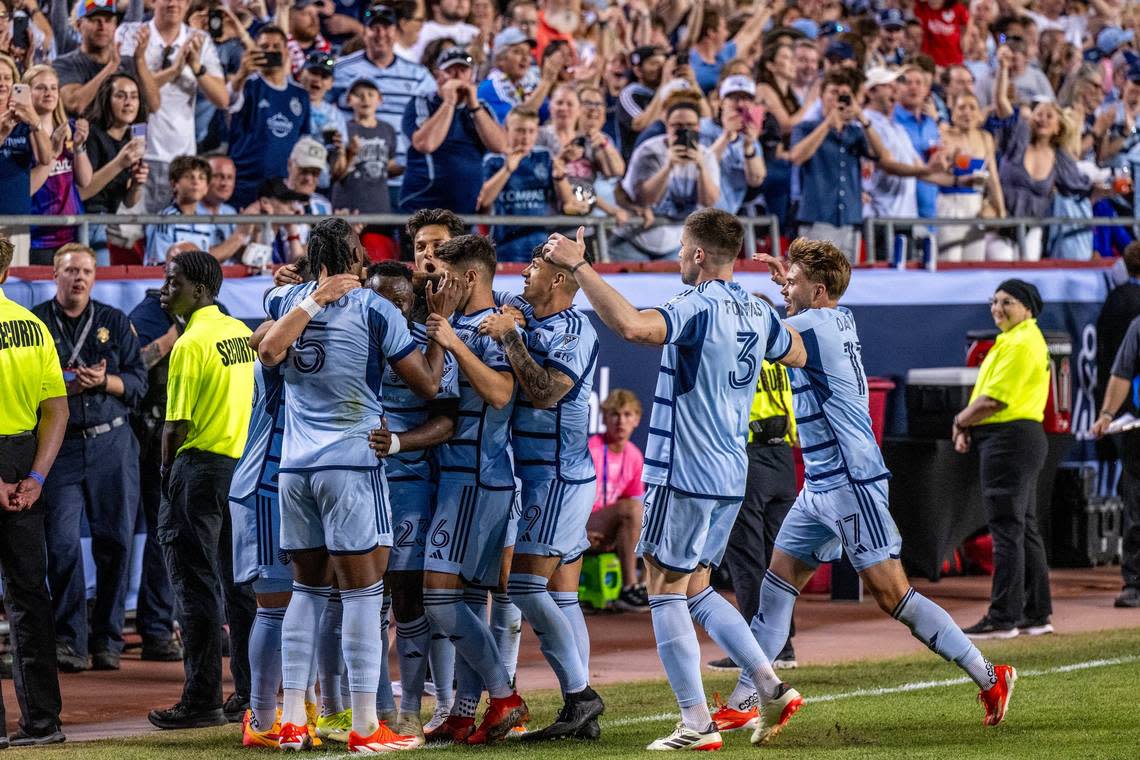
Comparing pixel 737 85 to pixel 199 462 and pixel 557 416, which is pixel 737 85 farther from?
pixel 557 416

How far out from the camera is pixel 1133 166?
57.9 ft

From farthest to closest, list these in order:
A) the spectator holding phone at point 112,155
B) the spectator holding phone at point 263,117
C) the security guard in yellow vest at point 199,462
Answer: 1. the spectator holding phone at point 263,117
2. the spectator holding phone at point 112,155
3. the security guard in yellow vest at point 199,462

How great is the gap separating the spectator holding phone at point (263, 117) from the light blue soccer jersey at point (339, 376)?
594cm

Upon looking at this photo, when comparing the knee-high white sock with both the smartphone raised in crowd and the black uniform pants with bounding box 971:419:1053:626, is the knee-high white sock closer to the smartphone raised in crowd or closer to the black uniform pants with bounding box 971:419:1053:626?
the black uniform pants with bounding box 971:419:1053:626

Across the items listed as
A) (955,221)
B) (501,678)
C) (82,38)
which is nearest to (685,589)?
(501,678)

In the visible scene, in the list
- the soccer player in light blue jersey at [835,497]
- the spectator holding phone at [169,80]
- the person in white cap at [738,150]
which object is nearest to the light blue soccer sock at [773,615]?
the soccer player in light blue jersey at [835,497]

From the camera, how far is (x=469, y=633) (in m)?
7.15

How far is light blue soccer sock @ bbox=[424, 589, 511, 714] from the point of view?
7125 millimetres

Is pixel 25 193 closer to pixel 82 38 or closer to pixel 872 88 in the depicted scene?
pixel 82 38

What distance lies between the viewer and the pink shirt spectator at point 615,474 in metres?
12.1

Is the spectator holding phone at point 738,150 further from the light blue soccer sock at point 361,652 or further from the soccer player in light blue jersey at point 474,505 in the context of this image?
the light blue soccer sock at point 361,652

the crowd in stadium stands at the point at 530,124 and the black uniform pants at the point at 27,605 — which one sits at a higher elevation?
the crowd in stadium stands at the point at 530,124

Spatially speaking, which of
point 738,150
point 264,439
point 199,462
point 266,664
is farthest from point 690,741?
point 738,150

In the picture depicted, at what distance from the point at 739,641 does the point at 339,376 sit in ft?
6.39
